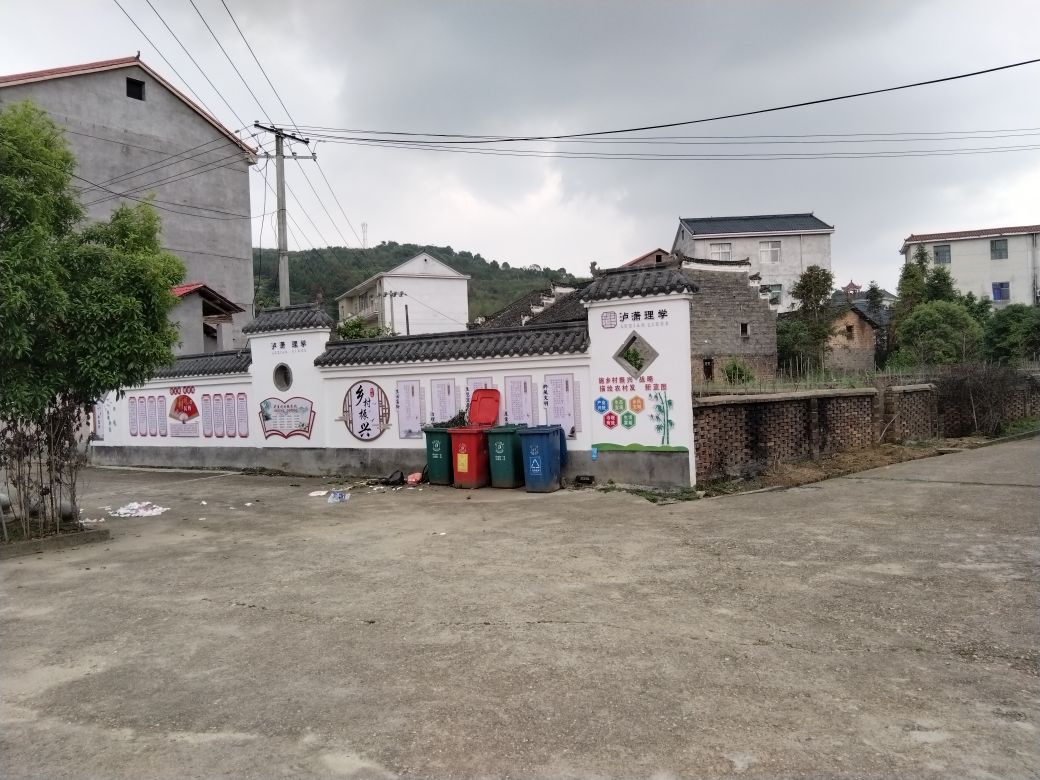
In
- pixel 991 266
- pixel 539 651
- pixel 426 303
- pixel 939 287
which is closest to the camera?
pixel 539 651

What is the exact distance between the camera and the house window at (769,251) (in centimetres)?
4403

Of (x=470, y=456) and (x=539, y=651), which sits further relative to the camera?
(x=470, y=456)

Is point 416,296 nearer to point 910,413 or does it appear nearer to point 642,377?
point 910,413

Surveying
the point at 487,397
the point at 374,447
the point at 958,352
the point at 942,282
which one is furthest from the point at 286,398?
the point at 942,282

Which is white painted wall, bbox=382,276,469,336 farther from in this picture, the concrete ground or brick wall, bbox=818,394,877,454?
the concrete ground

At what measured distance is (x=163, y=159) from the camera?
27.9 meters

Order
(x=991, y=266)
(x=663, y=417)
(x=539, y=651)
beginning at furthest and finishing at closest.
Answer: (x=991, y=266) → (x=663, y=417) → (x=539, y=651)

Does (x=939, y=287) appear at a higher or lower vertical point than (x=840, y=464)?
higher

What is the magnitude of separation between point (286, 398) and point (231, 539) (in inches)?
265

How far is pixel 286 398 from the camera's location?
14906 mm

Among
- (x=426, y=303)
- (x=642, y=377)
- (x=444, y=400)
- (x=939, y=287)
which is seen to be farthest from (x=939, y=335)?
(x=426, y=303)

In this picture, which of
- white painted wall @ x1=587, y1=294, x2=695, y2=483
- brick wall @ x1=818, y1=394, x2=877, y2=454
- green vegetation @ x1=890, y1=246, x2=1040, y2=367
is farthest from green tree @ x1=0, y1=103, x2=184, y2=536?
green vegetation @ x1=890, y1=246, x2=1040, y2=367

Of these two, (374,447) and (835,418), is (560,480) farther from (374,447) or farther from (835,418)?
(835,418)

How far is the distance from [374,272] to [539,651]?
185 ft
